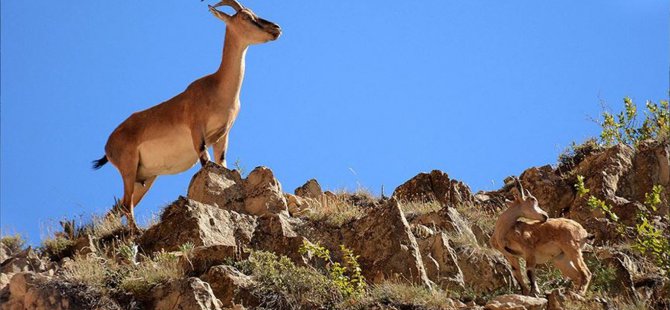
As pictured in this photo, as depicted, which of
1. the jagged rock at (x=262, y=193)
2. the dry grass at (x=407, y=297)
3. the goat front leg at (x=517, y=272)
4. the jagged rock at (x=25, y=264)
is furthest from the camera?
the jagged rock at (x=262, y=193)

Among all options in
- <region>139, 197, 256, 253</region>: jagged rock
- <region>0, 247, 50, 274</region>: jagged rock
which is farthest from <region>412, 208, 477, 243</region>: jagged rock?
<region>0, 247, 50, 274</region>: jagged rock

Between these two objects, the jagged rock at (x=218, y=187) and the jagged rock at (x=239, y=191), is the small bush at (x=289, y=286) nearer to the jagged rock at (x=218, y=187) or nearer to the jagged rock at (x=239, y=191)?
the jagged rock at (x=239, y=191)

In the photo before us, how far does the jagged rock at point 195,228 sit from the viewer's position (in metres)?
15.6

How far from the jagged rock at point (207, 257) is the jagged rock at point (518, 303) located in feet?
10.2

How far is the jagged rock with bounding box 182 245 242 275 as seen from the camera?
14.5m

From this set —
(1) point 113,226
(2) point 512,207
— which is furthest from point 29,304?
(2) point 512,207

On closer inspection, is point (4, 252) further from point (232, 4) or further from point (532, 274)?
point (532, 274)

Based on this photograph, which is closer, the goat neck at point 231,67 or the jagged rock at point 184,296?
the jagged rock at point 184,296

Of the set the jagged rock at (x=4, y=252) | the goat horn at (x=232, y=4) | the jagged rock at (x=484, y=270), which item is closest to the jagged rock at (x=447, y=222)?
the jagged rock at (x=484, y=270)

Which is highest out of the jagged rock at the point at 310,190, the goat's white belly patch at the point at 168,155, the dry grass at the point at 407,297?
the goat's white belly patch at the point at 168,155

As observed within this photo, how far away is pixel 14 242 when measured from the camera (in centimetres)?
2053

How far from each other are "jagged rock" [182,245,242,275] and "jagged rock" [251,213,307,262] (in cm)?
79

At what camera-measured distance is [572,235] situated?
47.3ft

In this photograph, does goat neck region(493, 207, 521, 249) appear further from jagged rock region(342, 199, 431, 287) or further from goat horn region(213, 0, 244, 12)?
goat horn region(213, 0, 244, 12)
